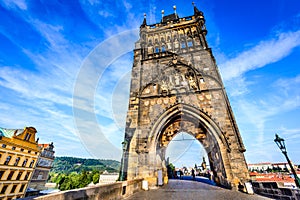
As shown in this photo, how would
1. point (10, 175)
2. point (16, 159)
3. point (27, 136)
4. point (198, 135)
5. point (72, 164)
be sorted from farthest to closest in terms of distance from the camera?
1. point (72, 164)
2. point (27, 136)
3. point (16, 159)
4. point (10, 175)
5. point (198, 135)

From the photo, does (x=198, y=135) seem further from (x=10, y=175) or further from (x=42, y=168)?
(x=42, y=168)

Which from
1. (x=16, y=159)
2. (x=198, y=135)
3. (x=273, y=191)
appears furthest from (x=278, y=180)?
(x=16, y=159)

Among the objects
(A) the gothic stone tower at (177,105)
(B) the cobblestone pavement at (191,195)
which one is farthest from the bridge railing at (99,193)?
(A) the gothic stone tower at (177,105)

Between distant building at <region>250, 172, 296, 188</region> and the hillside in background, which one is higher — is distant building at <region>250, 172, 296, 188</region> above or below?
below

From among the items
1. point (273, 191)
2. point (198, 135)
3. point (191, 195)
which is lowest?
point (191, 195)

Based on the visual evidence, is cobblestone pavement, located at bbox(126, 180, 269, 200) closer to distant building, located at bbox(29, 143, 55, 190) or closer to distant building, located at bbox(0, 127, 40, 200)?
distant building, located at bbox(0, 127, 40, 200)

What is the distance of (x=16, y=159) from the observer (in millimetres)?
19750

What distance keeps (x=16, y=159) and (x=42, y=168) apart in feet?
36.5

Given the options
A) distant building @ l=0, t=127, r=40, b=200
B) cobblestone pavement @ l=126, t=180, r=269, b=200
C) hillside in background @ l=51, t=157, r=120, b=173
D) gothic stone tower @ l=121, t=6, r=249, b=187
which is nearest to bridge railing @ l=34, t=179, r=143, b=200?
cobblestone pavement @ l=126, t=180, r=269, b=200

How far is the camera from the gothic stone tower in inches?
342

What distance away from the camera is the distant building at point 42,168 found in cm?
2639

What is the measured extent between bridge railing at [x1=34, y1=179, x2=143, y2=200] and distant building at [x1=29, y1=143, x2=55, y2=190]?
30.3 metres

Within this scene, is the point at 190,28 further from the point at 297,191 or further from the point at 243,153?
the point at 297,191

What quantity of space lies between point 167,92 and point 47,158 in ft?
114
